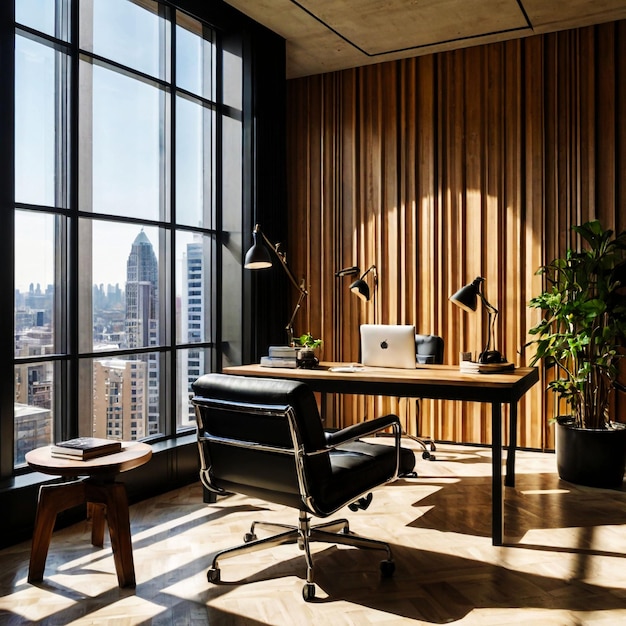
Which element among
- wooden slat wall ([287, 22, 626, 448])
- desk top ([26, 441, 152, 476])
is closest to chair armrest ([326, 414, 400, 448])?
desk top ([26, 441, 152, 476])

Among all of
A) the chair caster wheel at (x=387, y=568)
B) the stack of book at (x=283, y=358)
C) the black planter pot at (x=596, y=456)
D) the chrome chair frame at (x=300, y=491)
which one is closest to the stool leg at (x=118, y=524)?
the chrome chair frame at (x=300, y=491)

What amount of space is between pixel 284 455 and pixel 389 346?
5.16 feet


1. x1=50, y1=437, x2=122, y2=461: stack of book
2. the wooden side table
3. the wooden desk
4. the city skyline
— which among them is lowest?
the wooden side table

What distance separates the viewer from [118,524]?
Answer: 111 inches

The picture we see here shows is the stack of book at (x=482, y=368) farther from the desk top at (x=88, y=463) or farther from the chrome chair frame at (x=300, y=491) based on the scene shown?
the desk top at (x=88, y=463)

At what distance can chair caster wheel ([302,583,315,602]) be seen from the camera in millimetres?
2645

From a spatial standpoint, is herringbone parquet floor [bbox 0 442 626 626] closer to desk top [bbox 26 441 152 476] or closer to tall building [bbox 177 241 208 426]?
desk top [bbox 26 441 152 476]

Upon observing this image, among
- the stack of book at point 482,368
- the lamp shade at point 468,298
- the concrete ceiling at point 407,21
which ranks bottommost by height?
the stack of book at point 482,368

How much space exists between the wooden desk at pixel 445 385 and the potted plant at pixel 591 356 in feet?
1.76

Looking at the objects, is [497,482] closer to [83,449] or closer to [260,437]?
[260,437]

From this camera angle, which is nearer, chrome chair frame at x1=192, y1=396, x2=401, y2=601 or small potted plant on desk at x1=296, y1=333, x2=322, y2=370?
chrome chair frame at x1=192, y1=396, x2=401, y2=601

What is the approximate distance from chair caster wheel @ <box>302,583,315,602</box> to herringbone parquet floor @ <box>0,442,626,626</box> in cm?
3

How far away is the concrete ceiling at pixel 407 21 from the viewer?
15.8 feet

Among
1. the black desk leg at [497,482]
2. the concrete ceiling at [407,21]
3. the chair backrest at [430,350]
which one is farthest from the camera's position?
the chair backrest at [430,350]
